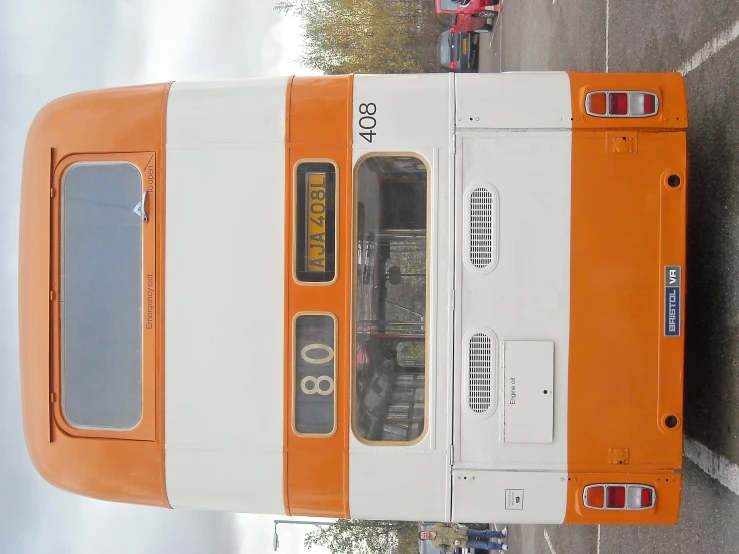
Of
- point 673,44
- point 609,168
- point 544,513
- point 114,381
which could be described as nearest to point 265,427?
point 114,381

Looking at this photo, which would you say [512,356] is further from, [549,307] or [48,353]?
[48,353]

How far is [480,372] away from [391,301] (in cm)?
59

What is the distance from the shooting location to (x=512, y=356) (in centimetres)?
358

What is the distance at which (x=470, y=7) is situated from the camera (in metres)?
14.0

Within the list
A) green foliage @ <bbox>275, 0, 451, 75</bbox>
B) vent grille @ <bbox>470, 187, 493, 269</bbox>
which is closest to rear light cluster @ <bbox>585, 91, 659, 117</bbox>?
vent grille @ <bbox>470, 187, 493, 269</bbox>

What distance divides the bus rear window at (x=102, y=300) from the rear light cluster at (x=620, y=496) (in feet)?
8.00

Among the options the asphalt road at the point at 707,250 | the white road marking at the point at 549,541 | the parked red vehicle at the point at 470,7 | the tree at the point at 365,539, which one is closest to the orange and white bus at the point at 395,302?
the asphalt road at the point at 707,250

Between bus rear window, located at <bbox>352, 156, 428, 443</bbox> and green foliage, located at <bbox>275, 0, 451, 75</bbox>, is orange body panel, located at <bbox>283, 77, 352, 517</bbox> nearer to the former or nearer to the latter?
bus rear window, located at <bbox>352, 156, 428, 443</bbox>

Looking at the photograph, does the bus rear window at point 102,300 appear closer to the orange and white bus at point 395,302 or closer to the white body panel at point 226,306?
the orange and white bus at point 395,302

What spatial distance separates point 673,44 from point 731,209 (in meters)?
1.64

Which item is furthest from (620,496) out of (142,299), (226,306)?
(142,299)

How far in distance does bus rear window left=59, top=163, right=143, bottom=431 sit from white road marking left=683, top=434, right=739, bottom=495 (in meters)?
3.58

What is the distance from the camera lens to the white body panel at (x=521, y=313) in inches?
141

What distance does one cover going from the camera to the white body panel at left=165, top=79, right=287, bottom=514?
12.0 feet
